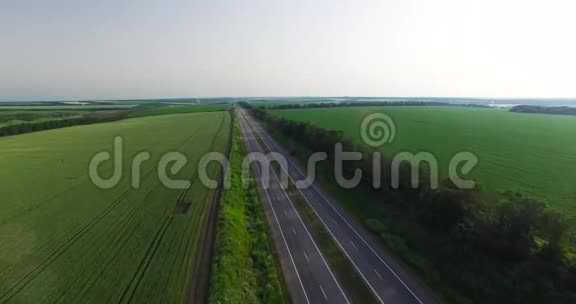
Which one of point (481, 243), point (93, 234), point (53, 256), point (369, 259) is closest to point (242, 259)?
point (369, 259)

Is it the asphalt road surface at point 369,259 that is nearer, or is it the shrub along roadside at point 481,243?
the shrub along roadside at point 481,243

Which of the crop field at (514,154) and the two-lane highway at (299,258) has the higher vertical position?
the crop field at (514,154)

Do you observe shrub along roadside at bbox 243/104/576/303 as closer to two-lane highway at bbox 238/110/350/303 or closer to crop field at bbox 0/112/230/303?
two-lane highway at bbox 238/110/350/303

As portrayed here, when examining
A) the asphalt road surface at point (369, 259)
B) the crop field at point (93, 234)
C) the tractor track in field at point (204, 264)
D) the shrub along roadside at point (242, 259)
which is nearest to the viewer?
the tractor track in field at point (204, 264)

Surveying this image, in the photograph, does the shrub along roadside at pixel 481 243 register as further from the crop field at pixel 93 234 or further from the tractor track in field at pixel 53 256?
the tractor track in field at pixel 53 256

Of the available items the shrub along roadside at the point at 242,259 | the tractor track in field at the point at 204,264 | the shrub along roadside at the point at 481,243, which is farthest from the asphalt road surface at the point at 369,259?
the tractor track in field at the point at 204,264

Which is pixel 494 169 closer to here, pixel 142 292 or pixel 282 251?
pixel 282 251

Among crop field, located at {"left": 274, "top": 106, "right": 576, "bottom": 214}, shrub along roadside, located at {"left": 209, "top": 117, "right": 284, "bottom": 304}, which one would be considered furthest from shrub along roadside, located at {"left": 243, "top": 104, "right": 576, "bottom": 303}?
crop field, located at {"left": 274, "top": 106, "right": 576, "bottom": 214}

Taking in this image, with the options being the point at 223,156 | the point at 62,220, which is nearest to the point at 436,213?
the point at 62,220
